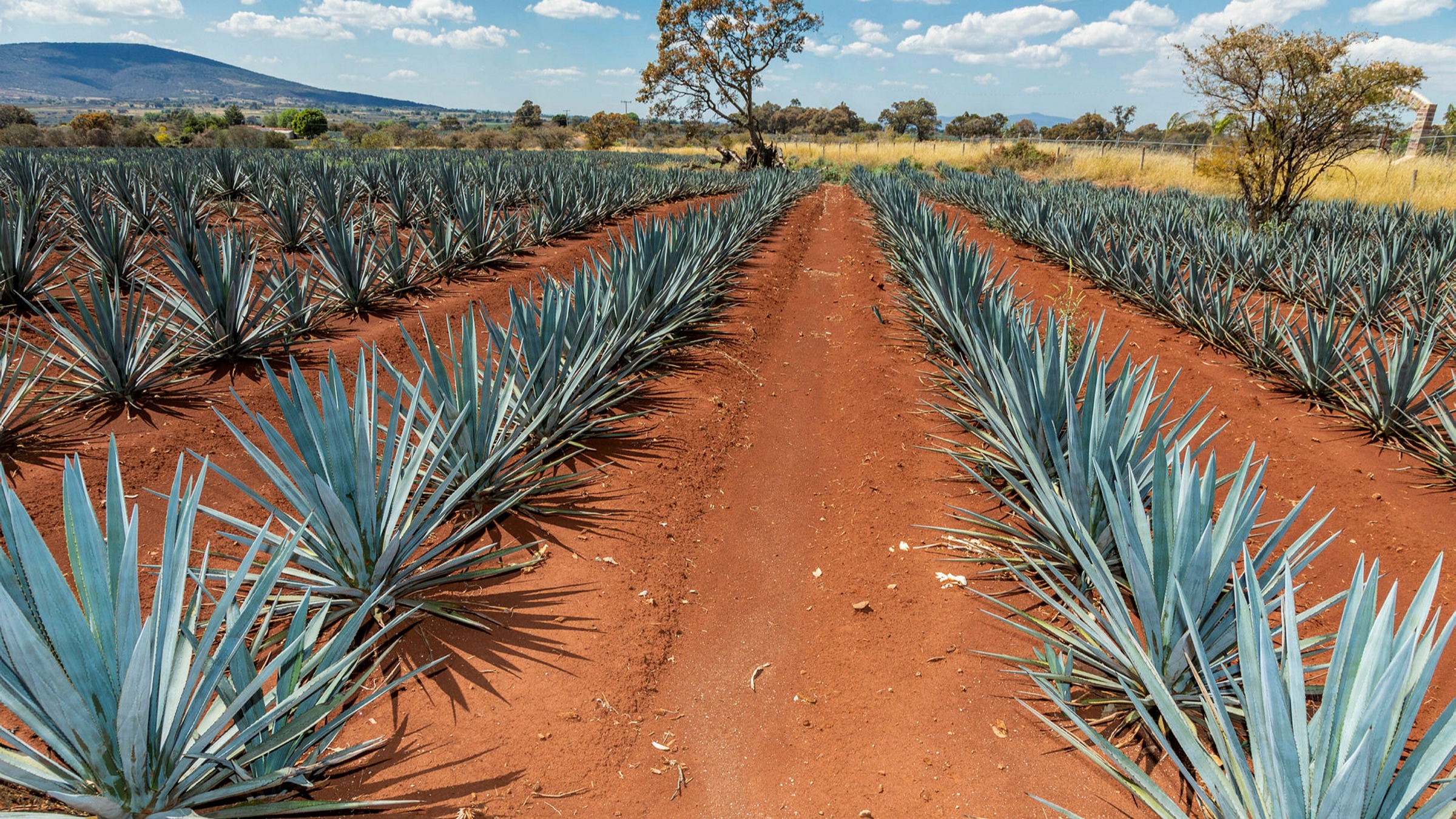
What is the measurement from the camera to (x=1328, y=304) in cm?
597

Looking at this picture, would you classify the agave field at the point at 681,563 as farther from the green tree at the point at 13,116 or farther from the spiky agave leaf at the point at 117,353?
the green tree at the point at 13,116

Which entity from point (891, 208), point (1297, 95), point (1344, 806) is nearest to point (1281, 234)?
point (1297, 95)

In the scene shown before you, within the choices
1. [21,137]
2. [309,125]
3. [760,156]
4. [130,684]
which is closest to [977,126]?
[760,156]

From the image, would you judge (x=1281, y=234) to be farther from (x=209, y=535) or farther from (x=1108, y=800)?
(x=209, y=535)

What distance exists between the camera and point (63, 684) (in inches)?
47.6

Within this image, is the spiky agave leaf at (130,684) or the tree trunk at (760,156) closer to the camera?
the spiky agave leaf at (130,684)

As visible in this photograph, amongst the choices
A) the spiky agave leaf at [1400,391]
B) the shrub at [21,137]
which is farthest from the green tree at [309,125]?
the spiky agave leaf at [1400,391]

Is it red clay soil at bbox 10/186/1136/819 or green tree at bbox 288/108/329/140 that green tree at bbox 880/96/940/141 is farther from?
red clay soil at bbox 10/186/1136/819

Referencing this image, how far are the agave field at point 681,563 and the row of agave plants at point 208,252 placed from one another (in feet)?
0.20

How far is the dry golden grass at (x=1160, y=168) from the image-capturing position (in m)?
16.0

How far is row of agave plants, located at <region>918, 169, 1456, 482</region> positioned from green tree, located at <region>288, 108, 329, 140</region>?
66.8 meters

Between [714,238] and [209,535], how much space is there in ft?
16.8

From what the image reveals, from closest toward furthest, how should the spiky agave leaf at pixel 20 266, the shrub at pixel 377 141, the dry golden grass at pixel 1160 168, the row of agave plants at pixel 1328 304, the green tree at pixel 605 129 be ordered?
the row of agave plants at pixel 1328 304 → the spiky agave leaf at pixel 20 266 → the dry golden grass at pixel 1160 168 → the shrub at pixel 377 141 → the green tree at pixel 605 129

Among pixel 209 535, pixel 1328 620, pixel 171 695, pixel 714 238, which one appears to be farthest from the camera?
pixel 714 238
